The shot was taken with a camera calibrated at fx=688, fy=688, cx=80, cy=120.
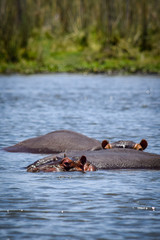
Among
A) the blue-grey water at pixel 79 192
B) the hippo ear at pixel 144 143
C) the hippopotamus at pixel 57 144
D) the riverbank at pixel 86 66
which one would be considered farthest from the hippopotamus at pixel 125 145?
the riverbank at pixel 86 66

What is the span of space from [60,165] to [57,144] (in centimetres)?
215

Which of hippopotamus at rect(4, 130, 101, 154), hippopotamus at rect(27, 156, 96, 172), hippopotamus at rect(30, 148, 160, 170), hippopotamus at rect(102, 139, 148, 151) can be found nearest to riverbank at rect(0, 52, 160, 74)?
hippopotamus at rect(4, 130, 101, 154)

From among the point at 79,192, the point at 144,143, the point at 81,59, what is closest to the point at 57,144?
the point at 144,143

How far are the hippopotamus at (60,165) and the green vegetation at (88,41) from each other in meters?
25.8

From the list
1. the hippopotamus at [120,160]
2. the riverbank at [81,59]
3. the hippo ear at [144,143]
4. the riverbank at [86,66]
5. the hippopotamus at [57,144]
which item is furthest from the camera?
the riverbank at [81,59]

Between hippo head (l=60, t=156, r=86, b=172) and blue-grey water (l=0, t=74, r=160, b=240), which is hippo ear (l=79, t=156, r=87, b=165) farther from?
blue-grey water (l=0, t=74, r=160, b=240)

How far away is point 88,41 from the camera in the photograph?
4147cm

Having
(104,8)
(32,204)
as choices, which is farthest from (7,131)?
(104,8)

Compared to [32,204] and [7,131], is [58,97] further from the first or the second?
[32,204]

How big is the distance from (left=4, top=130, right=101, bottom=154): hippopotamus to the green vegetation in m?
23.5

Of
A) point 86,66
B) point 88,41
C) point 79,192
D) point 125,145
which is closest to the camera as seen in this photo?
point 79,192

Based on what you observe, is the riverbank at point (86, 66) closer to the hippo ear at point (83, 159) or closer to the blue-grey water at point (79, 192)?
the blue-grey water at point (79, 192)

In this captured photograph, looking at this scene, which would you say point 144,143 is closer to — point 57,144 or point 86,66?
point 57,144

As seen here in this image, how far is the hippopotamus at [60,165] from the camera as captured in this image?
902 cm
